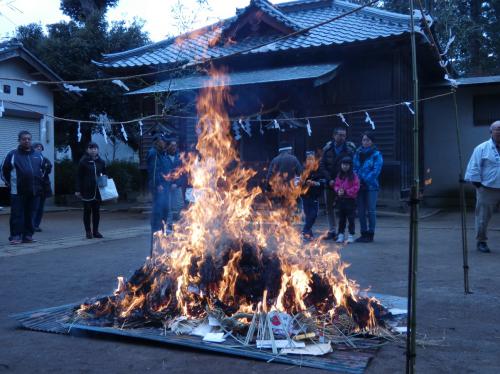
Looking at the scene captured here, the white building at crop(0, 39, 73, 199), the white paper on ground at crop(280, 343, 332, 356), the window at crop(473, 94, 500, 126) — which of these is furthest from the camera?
the white building at crop(0, 39, 73, 199)

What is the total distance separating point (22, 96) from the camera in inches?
685

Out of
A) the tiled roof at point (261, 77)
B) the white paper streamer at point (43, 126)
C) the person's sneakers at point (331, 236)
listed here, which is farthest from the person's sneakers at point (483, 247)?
the white paper streamer at point (43, 126)

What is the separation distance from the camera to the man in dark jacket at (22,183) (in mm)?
9500

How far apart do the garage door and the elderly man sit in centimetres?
1422

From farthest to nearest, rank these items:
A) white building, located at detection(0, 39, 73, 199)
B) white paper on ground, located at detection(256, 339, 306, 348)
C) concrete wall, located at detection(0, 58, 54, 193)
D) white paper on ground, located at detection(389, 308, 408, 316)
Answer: concrete wall, located at detection(0, 58, 54, 193) → white building, located at detection(0, 39, 73, 199) → white paper on ground, located at detection(389, 308, 408, 316) → white paper on ground, located at detection(256, 339, 306, 348)

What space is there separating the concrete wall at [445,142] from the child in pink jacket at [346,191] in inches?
332

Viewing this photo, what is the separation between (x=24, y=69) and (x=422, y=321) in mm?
16509

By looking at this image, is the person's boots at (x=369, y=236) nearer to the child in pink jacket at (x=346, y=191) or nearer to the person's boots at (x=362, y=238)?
the person's boots at (x=362, y=238)

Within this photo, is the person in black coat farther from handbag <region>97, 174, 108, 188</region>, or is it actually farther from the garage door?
the garage door

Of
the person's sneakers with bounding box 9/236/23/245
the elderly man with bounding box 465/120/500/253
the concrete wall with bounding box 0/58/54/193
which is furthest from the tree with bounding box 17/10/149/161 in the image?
the elderly man with bounding box 465/120/500/253

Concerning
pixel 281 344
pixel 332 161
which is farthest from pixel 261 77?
pixel 281 344

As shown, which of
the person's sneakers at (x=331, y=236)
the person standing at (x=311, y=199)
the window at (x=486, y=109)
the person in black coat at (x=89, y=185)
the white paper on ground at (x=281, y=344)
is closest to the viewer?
the white paper on ground at (x=281, y=344)

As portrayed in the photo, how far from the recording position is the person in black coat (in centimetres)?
1046

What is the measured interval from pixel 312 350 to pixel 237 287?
102cm
